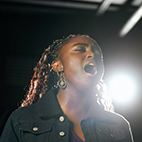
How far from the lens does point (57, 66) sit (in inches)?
53.0

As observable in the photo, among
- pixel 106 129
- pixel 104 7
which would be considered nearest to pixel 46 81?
pixel 106 129

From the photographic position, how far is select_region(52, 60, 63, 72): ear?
52.6 inches

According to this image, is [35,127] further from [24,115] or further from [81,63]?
[81,63]

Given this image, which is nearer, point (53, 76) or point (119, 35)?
point (53, 76)

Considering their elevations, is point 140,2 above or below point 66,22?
above

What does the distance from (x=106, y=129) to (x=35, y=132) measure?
41 centimetres

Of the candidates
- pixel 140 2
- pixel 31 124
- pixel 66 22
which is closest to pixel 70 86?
pixel 31 124

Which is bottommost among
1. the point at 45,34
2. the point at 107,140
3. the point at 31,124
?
the point at 107,140

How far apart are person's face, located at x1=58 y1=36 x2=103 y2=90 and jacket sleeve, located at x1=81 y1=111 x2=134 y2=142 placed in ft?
0.67

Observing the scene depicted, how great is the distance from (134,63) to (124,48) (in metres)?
0.14

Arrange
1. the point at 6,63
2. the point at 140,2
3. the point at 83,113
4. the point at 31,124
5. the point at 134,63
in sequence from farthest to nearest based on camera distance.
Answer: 1. the point at 140,2
2. the point at 134,63
3. the point at 6,63
4. the point at 83,113
5. the point at 31,124

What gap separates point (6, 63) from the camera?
59.0 inches

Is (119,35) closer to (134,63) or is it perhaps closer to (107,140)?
(134,63)

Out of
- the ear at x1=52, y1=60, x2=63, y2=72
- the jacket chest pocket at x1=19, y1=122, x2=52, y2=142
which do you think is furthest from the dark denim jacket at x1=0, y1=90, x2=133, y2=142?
the ear at x1=52, y1=60, x2=63, y2=72
